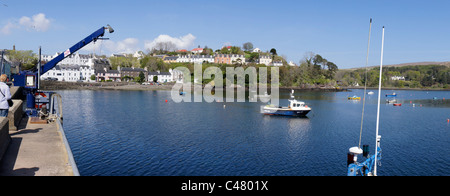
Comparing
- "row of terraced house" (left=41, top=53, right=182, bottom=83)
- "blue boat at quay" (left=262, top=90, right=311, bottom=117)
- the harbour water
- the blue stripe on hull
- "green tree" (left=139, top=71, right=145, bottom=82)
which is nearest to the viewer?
the harbour water

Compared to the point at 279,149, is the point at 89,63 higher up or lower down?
higher up

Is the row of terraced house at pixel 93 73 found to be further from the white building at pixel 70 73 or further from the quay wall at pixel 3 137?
the quay wall at pixel 3 137

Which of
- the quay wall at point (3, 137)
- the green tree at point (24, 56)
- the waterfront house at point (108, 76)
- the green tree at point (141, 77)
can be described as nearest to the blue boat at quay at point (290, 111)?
the quay wall at point (3, 137)

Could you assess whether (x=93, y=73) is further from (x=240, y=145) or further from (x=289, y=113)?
(x=240, y=145)

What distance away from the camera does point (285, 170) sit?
25.5m

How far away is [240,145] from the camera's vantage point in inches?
1336

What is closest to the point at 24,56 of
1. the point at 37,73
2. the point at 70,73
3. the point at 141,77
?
the point at 70,73

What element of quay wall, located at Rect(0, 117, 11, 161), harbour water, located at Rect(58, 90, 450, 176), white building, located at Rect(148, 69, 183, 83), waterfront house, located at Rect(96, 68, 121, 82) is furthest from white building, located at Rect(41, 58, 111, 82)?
quay wall, located at Rect(0, 117, 11, 161)

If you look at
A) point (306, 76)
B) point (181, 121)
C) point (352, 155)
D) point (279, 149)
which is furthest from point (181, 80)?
point (352, 155)

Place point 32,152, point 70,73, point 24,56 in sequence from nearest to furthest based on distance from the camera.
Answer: point 32,152 < point 24,56 < point 70,73

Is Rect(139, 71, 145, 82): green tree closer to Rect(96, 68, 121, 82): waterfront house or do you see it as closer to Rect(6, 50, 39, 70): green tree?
Rect(96, 68, 121, 82): waterfront house

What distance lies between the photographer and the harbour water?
25516 millimetres
